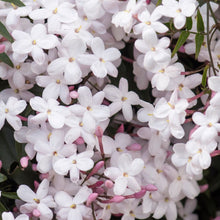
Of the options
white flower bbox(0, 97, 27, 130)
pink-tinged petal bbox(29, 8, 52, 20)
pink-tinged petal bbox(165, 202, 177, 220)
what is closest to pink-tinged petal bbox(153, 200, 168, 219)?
pink-tinged petal bbox(165, 202, 177, 220)

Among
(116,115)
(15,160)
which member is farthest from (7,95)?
(116,115)

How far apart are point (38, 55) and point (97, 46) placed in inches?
4.4

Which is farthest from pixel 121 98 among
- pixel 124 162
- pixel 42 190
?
pixel 42 190

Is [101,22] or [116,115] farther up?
[101,22]

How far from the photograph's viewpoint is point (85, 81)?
41.4 inches

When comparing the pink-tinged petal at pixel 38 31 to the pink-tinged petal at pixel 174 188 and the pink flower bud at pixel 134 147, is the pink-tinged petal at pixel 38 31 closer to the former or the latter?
the pink flower bud at pixel 134 147

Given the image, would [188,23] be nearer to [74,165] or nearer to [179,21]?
[179,21]

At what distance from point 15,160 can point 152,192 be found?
283 millimetres

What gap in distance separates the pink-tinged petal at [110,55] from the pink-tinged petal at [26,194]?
0.93 ft

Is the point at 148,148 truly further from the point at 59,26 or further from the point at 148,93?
the point at 59,26

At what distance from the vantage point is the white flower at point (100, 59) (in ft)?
3.27

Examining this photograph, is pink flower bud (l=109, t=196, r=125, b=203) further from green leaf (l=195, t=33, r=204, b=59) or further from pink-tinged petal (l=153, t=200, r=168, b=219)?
green leaf (l=195, t=33, r=204, b=59)

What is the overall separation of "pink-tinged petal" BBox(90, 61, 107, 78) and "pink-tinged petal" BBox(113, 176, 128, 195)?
194 millimetres

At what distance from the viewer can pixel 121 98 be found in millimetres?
1051
